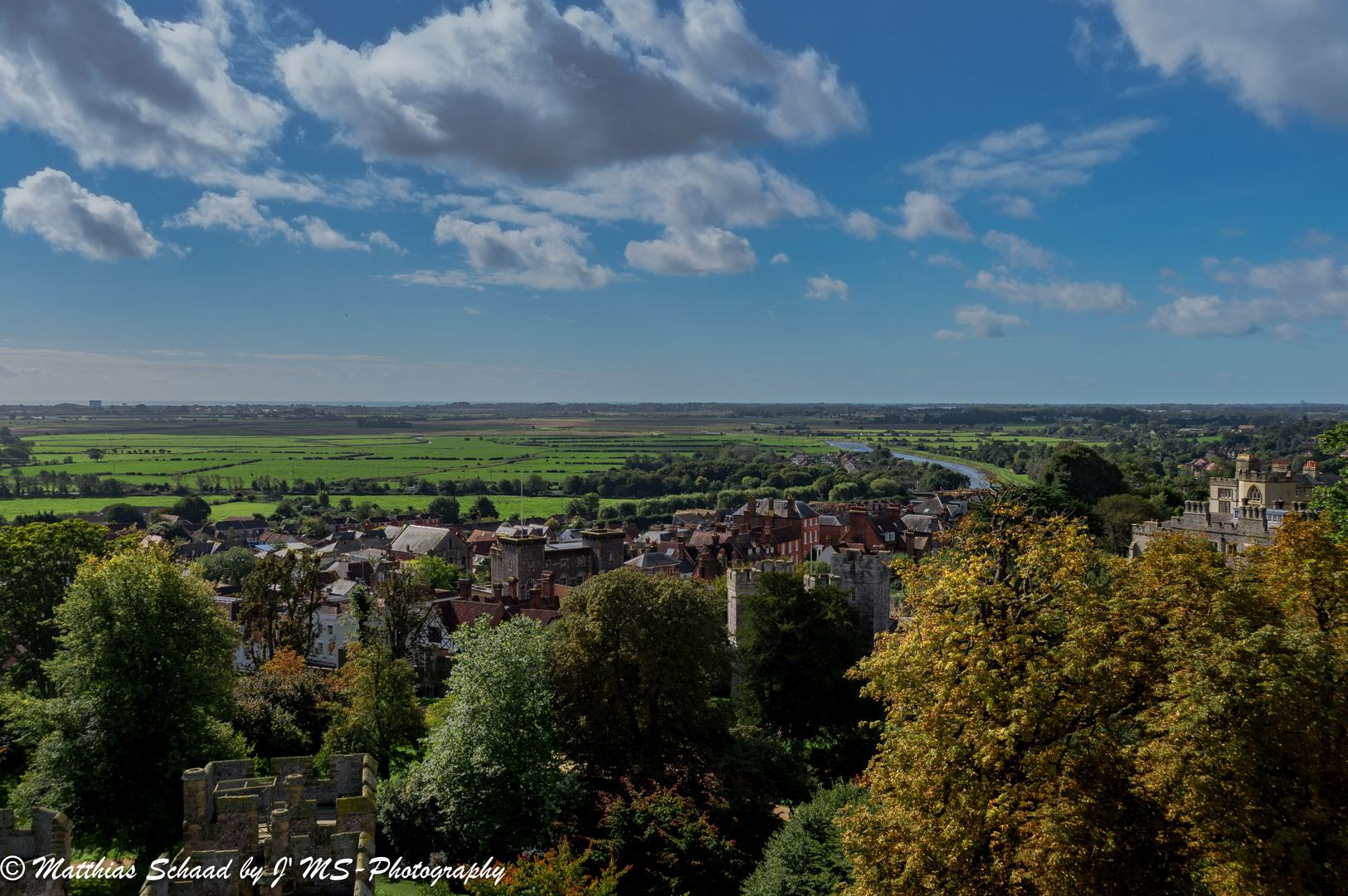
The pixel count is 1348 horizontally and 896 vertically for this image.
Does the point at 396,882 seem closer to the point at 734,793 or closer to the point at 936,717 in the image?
the point at 734,793

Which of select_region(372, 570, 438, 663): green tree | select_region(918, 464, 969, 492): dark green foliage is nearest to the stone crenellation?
select_region(372, 570, 438, 663): green tree

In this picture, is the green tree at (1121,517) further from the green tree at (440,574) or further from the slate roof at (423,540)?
the slate roof at (423,540)

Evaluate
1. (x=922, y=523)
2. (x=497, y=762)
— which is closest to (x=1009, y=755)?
(x=497, y=762)

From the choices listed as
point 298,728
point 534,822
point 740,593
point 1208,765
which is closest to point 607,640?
point 534,822

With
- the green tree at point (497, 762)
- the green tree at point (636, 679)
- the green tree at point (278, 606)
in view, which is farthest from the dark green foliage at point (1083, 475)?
the green tree at point (278, 606)

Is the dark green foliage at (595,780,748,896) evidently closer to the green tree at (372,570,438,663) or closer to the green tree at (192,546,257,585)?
the green tree at (372,570,438,663)

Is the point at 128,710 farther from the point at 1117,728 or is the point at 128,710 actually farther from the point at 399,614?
the point at 1117,728
